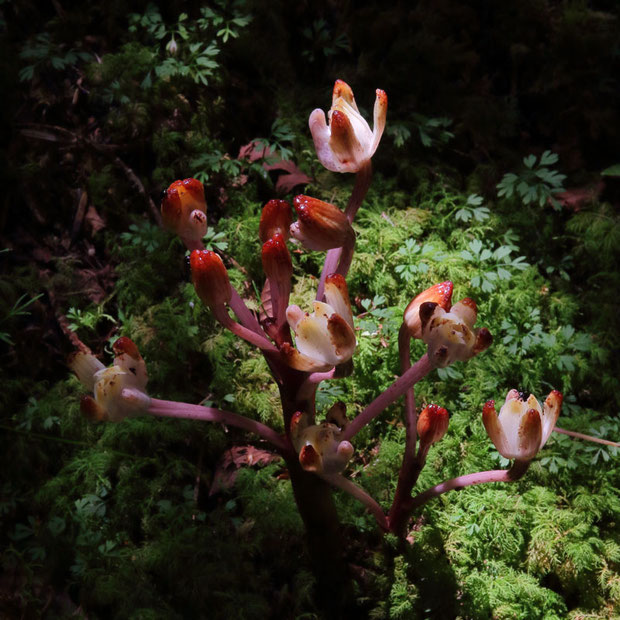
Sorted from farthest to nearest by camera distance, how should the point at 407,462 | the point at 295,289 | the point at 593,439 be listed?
1. the point at 295,289
2. the point at 593,439
3. the point at 407,462

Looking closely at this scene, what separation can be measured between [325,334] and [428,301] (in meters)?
0.26

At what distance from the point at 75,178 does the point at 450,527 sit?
2.34 meters

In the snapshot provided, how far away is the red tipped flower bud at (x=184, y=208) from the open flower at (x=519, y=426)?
2.45 feet

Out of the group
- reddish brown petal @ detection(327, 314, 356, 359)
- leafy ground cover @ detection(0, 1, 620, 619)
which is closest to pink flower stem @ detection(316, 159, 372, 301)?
reddish brown petal @ detection(327, 314, 356, 359)

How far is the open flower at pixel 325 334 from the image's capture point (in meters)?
1.09

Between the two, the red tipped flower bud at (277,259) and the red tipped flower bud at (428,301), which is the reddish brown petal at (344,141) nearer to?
the red tipped flower bud at (277,259)

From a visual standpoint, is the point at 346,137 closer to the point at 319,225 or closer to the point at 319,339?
the point at 319,225

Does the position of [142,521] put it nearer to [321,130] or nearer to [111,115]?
[321,130]

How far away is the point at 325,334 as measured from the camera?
110 centimetres

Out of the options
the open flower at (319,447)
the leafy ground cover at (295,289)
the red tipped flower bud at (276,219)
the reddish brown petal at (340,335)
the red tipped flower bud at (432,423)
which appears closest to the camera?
the reddish brown petal at (340,335)

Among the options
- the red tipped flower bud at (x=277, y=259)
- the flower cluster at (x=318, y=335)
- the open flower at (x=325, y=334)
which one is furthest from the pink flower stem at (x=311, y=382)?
the red tipped flower bud at (x=277, y=259)

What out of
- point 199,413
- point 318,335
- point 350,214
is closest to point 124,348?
point 199,413

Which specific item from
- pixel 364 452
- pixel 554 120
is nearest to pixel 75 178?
pixel 364 452

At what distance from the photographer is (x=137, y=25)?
3004 millimetres
